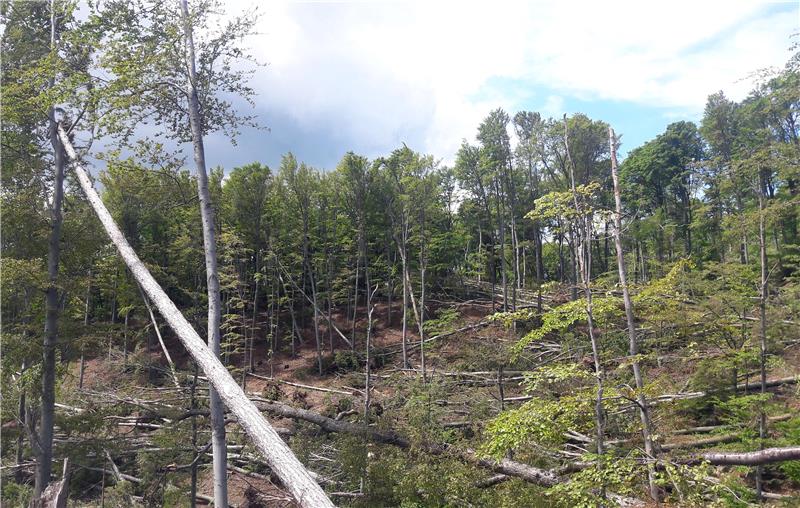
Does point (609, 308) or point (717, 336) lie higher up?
point (609, 308)

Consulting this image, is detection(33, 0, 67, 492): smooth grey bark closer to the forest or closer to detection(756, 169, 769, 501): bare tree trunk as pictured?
the forest

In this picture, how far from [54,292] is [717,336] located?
1388 centimetres

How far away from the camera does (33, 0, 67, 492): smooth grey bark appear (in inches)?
297

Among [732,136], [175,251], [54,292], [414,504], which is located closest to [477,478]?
[414,504]

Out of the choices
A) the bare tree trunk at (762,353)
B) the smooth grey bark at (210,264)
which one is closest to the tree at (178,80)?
the smooth grey bark at (210,264)

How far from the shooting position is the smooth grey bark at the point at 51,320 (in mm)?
7539

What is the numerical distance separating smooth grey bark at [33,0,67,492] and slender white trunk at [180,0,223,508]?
8.62 ft

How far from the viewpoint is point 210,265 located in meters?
6.39

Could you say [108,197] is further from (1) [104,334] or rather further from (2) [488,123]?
(2) [488,123]

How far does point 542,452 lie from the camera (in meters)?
9.29

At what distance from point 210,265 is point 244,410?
284cm

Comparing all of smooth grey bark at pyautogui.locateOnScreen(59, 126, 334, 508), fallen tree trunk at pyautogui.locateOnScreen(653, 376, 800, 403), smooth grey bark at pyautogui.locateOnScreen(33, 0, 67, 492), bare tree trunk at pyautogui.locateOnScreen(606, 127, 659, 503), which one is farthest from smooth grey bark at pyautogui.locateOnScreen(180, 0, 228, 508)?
fallen tree trunk at pyautogui.locateOnScreen(653, 376, 800, 403)

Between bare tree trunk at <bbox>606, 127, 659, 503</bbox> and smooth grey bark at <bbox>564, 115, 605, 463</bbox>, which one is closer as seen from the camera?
bare tree trunk at <bbox>606, 127, 659, 503</bbox>

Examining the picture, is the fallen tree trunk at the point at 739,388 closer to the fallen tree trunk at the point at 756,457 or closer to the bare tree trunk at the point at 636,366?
the fallen tree trunk at the point at 756,457
